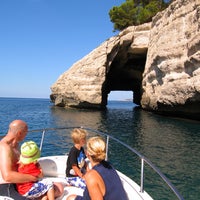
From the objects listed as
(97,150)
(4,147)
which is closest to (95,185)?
(97,150)

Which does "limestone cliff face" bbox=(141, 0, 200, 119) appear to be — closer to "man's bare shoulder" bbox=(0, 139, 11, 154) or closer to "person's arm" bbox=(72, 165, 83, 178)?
"person's arm" bbox=(72, 165, 83, 178)

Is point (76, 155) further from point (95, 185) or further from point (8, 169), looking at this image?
point (95, 185)

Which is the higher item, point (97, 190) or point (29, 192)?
point (97, 190)

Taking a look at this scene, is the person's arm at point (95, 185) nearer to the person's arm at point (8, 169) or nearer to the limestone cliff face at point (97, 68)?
the person's arm at point (8, 169)

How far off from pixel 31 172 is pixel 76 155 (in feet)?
3.79

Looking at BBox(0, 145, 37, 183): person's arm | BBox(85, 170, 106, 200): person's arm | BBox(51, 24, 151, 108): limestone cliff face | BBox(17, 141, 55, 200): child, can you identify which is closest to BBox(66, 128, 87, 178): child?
BBox(17, 141, 55, 200): child

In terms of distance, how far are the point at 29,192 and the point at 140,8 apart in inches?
1525

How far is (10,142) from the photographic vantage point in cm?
315

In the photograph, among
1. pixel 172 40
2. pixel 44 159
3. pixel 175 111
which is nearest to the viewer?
pixel 44 159

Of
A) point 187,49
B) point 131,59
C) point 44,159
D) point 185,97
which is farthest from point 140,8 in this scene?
point 44,159

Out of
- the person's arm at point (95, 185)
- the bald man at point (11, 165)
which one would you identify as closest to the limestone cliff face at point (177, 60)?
the bald man at point (11, 165)

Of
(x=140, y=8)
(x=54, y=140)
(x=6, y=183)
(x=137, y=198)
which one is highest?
(x=140, y=8)

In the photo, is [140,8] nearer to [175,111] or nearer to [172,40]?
[172,40]

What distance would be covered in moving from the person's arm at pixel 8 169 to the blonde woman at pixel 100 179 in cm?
95
